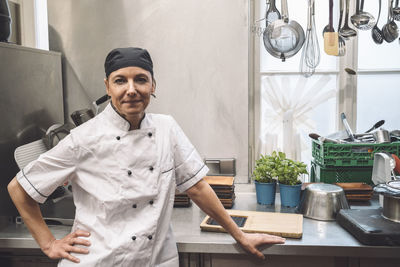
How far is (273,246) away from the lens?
1409mm

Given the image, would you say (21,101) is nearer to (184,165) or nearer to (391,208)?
(184,165)

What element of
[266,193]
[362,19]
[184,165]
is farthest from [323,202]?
[362,19]

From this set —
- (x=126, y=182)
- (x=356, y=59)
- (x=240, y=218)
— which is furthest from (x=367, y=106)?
(x=126, y=182)

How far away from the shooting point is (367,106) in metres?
2.26

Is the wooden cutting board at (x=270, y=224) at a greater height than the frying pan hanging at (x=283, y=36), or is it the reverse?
the frying pan hanging at (x=283, y=36)

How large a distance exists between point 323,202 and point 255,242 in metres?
0.43

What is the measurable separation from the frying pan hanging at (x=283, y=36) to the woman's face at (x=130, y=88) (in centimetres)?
87

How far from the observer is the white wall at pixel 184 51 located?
2.15m

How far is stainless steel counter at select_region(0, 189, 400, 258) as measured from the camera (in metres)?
1.36

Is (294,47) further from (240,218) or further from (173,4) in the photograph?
(240,218)

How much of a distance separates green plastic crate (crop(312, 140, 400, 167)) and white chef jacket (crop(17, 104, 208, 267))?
0.95m

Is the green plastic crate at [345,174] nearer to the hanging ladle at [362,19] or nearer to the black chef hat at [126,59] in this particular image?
the hanging ladle at [362,19]

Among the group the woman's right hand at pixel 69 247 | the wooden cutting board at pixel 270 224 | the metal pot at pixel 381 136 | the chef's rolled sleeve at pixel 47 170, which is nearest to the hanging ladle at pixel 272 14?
the metal pot at pixel 381 136

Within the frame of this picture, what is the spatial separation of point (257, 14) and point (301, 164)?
3.17 ft
